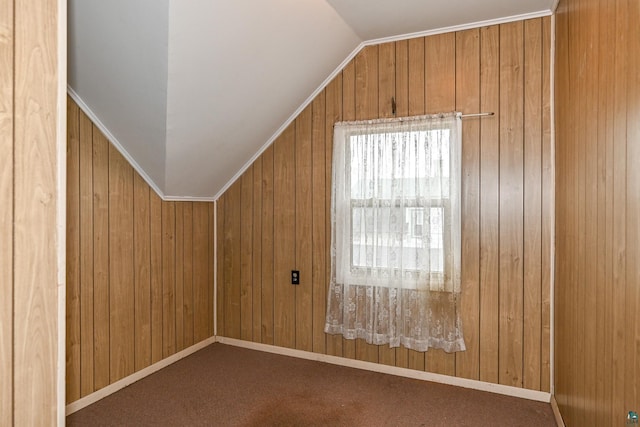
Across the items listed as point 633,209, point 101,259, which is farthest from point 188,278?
point 633,209

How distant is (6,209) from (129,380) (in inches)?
83.1

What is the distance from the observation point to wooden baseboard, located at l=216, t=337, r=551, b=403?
2.66m

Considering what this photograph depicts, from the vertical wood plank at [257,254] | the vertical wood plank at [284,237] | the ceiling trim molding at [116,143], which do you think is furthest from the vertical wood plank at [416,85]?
the ceiling trim molding at [116,143]

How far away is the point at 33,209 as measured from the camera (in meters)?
1.16

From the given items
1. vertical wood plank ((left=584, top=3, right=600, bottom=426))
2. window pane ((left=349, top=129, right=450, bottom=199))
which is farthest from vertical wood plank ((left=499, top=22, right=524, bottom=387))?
vertical wood plank ((left=584, top=3, right=600, bottom=426))

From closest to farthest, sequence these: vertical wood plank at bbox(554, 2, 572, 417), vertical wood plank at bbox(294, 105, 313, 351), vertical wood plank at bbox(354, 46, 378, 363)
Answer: vertical wood plank at bbox(554, 2, 572, 417) < vertical wood plank at bbox(354, 46, 378, 363) < vertical wood plank at bbox(294, 105, 313, 351)

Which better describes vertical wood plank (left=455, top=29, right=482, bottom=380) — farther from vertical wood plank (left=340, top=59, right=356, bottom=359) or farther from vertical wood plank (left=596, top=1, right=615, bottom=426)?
vertical wood plank (left=596, top=1, right=615, bottom=426)

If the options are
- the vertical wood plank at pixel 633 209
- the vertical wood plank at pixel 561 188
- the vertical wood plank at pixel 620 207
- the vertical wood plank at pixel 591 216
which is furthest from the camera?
the vertical wood plank at pixel 561 188

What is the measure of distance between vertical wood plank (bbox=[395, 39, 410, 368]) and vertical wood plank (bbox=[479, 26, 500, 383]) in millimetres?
492

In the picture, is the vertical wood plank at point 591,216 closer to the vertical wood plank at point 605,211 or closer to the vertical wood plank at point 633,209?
the vertical wood plank at point 605,211

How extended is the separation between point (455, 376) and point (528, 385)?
45 cm

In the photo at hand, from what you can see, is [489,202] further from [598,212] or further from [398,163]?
[598,212]

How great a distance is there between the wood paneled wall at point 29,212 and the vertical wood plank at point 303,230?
2.15m

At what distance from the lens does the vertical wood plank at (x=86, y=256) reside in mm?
2459
